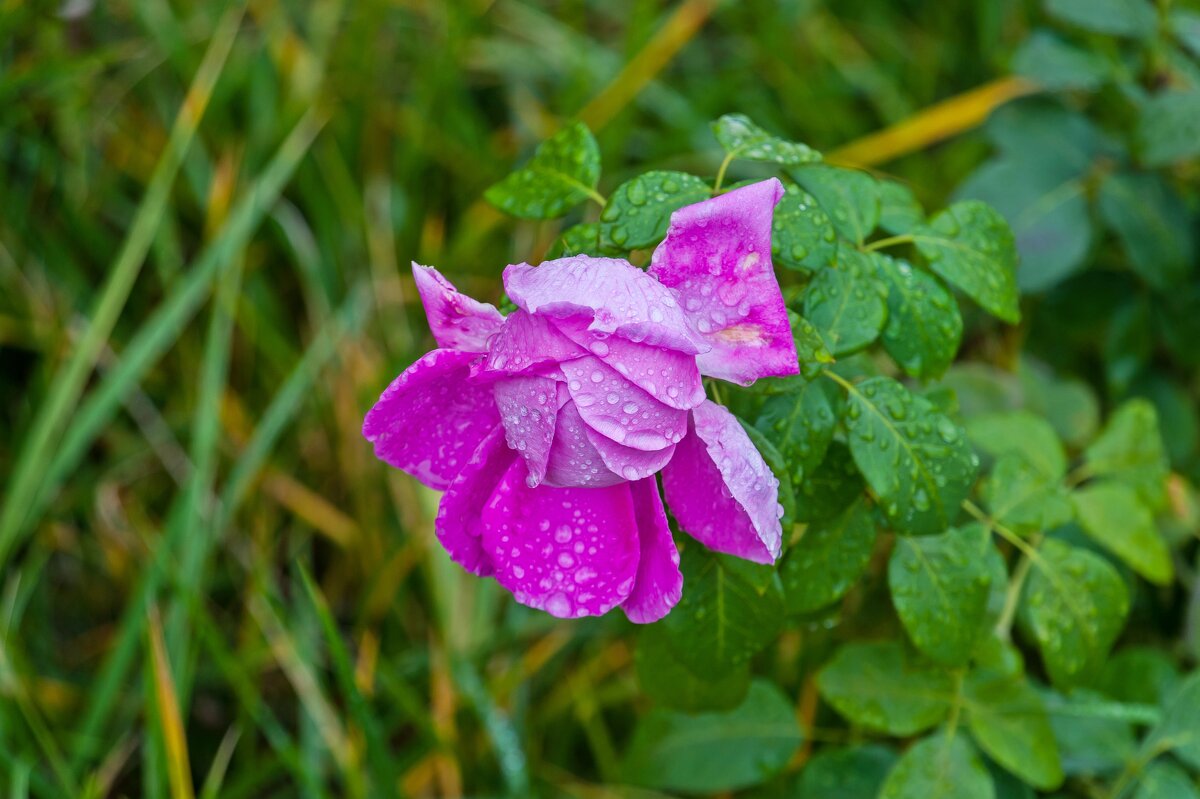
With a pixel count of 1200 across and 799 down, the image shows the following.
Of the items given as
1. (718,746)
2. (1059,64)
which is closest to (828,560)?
(718,746)

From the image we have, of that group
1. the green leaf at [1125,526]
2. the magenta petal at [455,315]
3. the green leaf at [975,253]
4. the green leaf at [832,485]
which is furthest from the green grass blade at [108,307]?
the green leaf at [1125,526]

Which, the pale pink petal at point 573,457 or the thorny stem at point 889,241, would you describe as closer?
the pale pink petal at point 573,457

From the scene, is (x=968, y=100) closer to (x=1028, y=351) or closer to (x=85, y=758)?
(x=1028, y=351)

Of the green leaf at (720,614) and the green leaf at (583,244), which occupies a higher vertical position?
the green leaf at (583,244)

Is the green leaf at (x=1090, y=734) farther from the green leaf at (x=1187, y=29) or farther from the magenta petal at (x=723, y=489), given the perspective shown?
the green leaf at (x=1187, y=29)

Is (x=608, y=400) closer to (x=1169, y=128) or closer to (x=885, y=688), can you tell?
(x=885, y=688)
